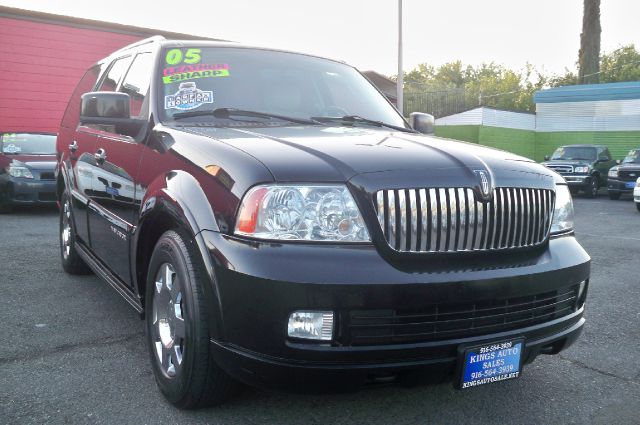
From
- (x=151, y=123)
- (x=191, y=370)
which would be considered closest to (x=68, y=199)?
(x=151, y=123)

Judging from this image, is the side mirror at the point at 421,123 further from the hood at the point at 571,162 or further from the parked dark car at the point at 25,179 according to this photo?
the hood at the point at 571,162

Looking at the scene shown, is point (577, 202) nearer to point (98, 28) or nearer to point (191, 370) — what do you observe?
point (98, 28)

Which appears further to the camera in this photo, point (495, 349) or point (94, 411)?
point (94, 411)

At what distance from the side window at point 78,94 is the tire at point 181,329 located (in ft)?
8.52

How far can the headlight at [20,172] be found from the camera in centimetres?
1030

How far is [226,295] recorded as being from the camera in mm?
2490

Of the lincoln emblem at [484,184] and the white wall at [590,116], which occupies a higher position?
the lincoln emblem at [484,184]

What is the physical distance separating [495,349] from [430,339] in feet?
1.02

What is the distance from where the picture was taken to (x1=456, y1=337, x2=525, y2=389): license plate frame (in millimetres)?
2531

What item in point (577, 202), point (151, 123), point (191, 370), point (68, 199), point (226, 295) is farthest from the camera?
point (577, 202)

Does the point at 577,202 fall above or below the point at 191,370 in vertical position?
below

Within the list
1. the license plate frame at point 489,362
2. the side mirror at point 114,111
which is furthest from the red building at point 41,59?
the license plate frame at point 489,362

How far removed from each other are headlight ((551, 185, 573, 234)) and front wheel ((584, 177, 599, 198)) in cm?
1585

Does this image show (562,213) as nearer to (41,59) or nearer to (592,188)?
(41,59)
